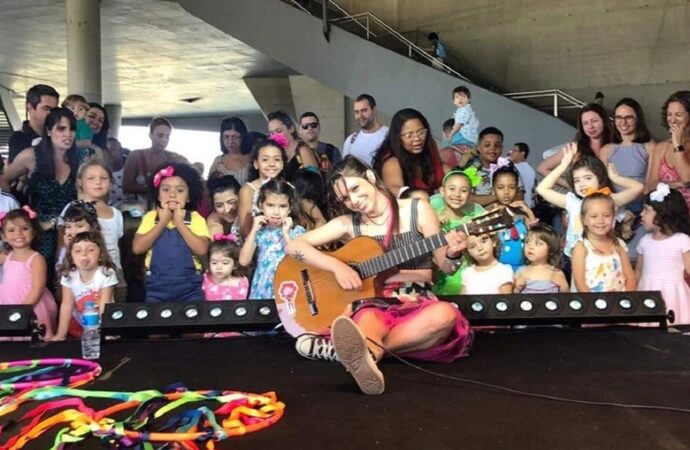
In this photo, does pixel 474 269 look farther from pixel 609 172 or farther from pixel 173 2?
pixel 173 2

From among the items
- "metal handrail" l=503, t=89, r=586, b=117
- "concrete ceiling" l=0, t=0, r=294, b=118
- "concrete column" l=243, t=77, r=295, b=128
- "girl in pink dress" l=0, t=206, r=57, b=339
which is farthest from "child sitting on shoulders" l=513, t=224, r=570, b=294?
"concrete column" l=243, t=77, r=295, b=128

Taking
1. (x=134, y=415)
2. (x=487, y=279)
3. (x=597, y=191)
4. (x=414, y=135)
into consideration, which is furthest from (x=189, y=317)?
(x=597, y=191)

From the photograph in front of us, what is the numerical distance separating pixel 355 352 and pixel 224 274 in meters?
1.73

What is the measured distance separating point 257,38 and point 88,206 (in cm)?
694

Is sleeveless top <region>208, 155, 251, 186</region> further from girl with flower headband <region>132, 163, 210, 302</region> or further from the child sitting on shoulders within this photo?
the child sitting on shoulders

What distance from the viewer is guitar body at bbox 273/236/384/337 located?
316 cm

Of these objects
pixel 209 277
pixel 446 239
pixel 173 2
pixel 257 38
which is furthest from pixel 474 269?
pixel 173 2

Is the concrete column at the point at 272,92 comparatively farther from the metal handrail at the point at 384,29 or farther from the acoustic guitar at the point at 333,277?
the acoustic guitar at the point at 333,277

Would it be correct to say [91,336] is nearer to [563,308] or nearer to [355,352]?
[355,352]

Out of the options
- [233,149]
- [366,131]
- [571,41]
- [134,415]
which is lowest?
[134,415]

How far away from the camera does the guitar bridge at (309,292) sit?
10.6ft

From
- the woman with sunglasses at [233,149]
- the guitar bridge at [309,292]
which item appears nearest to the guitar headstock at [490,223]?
the guitar bridge at [309,292]

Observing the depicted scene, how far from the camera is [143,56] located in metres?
14.1

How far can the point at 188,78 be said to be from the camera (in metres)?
16.1
